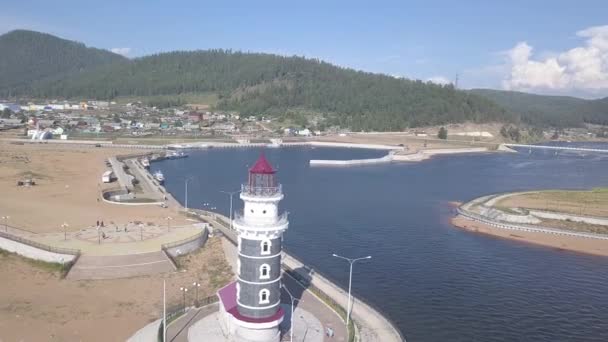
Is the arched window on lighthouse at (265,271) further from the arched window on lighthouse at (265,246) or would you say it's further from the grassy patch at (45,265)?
the grassy patch at (45,265)

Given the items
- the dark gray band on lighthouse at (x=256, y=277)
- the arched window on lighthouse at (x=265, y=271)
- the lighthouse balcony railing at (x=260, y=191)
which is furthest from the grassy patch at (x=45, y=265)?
the lighthouse balcony railing at (x=260, y=191)

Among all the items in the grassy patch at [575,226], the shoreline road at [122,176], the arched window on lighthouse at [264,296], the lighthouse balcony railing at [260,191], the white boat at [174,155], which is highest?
the lighthouse balcony railing at [260,191]

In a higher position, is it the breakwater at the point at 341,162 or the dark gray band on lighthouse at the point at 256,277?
the dark gray band on lighthouse at the point at 256,277

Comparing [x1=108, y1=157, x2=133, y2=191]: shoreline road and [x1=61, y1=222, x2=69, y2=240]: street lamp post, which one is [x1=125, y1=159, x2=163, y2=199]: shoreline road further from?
[x1=61, y1=222, x2=69, y2=240]: street lamp post

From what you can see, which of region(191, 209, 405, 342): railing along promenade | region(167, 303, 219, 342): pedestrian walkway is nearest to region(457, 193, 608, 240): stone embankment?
region(191, 209, 405, 342): railing along promenade

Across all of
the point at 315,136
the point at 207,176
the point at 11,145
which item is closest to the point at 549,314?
the point at 207,176

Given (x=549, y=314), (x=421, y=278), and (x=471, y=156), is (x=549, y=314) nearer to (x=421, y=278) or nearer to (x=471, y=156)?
(x=421, y=278)

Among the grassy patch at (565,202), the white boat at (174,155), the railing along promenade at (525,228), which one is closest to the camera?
the railing along promenade at (525,228)
